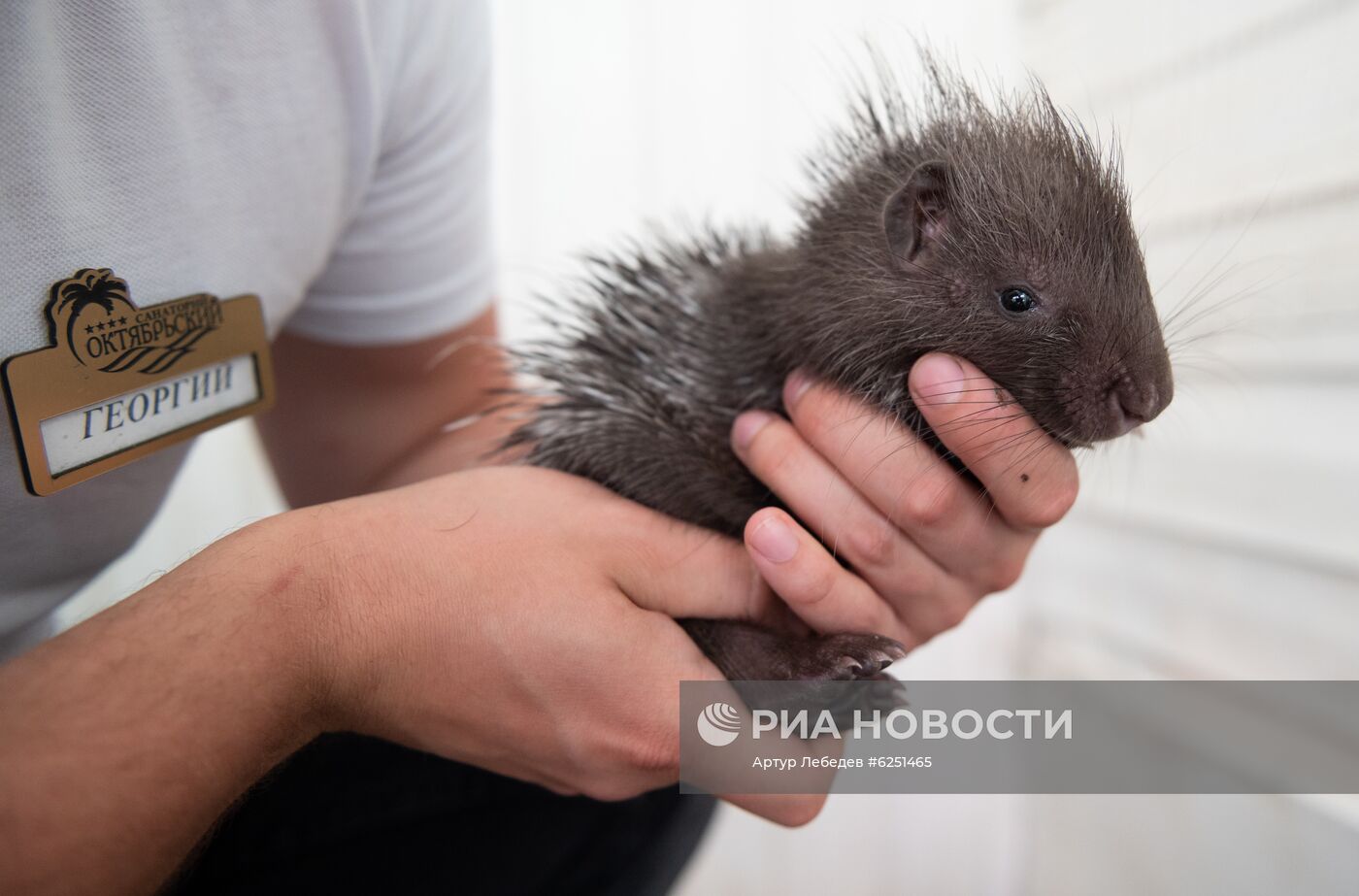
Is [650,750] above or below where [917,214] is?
below

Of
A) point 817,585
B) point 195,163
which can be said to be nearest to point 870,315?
point 817,585

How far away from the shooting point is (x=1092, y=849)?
221cm

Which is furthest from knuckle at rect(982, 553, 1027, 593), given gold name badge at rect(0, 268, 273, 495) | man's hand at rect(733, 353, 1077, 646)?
gold name badge at rect(0, 268, 273, 495)

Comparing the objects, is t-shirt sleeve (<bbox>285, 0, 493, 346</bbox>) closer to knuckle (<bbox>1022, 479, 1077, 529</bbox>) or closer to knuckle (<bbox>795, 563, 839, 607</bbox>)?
knuckle (<bbox>795, 563, 839, 607</bbox>)

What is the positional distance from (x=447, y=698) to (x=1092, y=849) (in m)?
1.96

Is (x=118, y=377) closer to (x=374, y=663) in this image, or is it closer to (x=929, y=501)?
(x=374, y=663)

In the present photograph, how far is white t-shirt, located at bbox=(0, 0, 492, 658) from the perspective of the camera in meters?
0.98

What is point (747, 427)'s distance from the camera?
1.27 m

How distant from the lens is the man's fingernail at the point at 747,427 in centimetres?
126

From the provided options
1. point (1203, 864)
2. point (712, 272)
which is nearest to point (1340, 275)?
point (712, 272)

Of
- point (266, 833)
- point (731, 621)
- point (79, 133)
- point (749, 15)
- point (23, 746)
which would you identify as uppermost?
point (749, 15)

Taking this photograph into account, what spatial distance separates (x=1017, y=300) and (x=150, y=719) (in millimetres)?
1162

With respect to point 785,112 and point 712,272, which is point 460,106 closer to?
point 712,272

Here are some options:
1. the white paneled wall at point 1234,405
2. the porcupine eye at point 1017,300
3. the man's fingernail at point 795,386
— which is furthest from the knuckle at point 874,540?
the white paneled wall at point 1234,405
